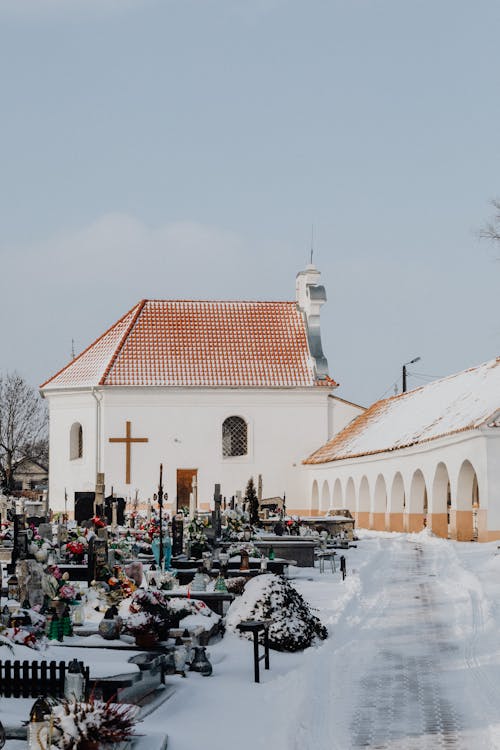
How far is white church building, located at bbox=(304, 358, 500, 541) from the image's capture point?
3288cm

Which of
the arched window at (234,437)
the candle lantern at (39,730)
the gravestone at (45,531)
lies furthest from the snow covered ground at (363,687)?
the arched window at (234,437)

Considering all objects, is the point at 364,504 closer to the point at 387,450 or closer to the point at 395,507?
the point at 395,507

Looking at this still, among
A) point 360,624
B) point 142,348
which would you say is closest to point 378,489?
point 142,348

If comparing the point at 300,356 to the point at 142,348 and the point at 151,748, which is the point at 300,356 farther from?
the point at 151,748

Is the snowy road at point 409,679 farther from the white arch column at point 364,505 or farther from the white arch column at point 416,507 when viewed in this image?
the white arch column at point 364,505

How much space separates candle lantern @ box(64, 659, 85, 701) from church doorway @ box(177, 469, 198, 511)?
43582 mm

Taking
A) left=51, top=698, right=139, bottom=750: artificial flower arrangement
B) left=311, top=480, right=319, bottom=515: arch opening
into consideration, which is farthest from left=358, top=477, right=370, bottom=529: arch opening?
left=51, top=698, right=139, bottom=750: artificial flower arrangement

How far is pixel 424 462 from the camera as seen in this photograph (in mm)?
38188

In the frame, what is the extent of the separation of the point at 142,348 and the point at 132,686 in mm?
46233

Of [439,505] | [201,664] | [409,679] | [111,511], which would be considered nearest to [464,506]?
[439,505]

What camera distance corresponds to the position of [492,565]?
25984mm

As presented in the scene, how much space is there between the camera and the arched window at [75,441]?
56.0 m

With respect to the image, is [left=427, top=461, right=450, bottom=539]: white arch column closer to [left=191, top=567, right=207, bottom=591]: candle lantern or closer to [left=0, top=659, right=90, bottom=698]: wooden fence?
[left=191, top=567, right=207, bottom=591]: candle lantern

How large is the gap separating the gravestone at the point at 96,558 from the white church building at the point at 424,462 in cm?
1558
